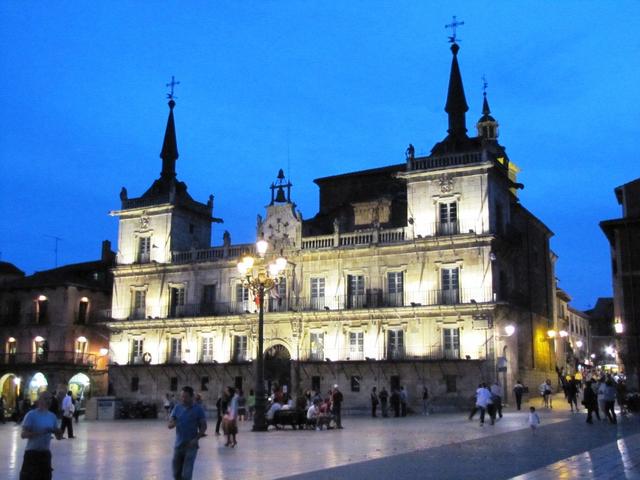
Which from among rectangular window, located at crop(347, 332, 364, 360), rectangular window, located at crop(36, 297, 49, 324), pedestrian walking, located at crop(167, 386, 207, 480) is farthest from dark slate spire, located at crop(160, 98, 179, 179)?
pedestrian walking, located at crop(167, 386, 207, 480)

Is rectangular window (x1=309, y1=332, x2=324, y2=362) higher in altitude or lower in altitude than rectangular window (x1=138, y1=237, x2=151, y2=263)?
lower

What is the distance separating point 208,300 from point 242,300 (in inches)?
110

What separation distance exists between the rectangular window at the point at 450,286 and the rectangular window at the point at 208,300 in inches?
599

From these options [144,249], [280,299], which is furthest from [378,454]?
[144,249]

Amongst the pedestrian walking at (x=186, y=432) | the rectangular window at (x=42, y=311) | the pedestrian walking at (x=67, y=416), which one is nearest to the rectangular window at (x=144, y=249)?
the rectangular window at (x=42, y=311)

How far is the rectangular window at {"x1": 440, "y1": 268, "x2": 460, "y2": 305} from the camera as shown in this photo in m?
41.4

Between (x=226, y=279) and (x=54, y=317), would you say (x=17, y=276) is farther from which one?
(x=226, y=279)

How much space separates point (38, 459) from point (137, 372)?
140ft

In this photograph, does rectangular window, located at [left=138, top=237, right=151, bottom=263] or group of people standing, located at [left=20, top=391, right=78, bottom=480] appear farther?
rectangular window, located at [left=138, top=237, right=151, bottom=263]

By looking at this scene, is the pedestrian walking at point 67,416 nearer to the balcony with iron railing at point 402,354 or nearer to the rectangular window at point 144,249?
the balcony with iron railing at point 402,354

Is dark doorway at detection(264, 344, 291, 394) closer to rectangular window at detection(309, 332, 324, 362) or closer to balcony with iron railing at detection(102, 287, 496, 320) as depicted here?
rectangular window at detection(309, 332, 324, 362)

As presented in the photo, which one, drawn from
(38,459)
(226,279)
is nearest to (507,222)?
(226,279)

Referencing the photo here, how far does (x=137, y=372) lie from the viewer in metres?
50.6

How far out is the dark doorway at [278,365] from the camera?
45.9 metres
